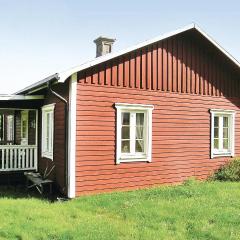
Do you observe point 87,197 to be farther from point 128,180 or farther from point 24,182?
point 24,182

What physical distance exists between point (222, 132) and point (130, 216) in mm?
7763

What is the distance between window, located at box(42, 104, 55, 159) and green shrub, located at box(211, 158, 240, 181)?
618 centimetres

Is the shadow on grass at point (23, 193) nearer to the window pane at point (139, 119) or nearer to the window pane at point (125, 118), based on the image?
the window pane at point (125, 118)

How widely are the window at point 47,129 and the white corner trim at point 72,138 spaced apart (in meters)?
1.79

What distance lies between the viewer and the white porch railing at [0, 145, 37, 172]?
1411 cm

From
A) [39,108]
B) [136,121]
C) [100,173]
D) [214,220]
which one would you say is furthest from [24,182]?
[214,220]

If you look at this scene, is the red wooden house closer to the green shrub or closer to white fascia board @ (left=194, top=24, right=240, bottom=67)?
white fascia board @ (left=194, top=24, right=240, bottom=67)

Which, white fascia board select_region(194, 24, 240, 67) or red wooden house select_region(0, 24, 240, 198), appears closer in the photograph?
red wooden house select_region(0, 24, 240, 198)

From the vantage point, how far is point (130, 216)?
355 inches

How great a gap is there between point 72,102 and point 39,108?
3765mm

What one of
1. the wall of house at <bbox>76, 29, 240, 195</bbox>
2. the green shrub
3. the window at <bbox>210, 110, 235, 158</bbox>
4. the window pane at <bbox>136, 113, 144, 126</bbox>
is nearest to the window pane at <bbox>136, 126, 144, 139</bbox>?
the window pane at <bbox>136, 113, 144, 126</bbox>

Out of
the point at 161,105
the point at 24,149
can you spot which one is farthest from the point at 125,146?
the point at 24,149

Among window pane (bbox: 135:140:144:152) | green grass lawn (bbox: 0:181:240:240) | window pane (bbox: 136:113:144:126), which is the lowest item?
green grass lawn (bbox: 0:181:240:240)

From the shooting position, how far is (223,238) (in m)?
7.50
